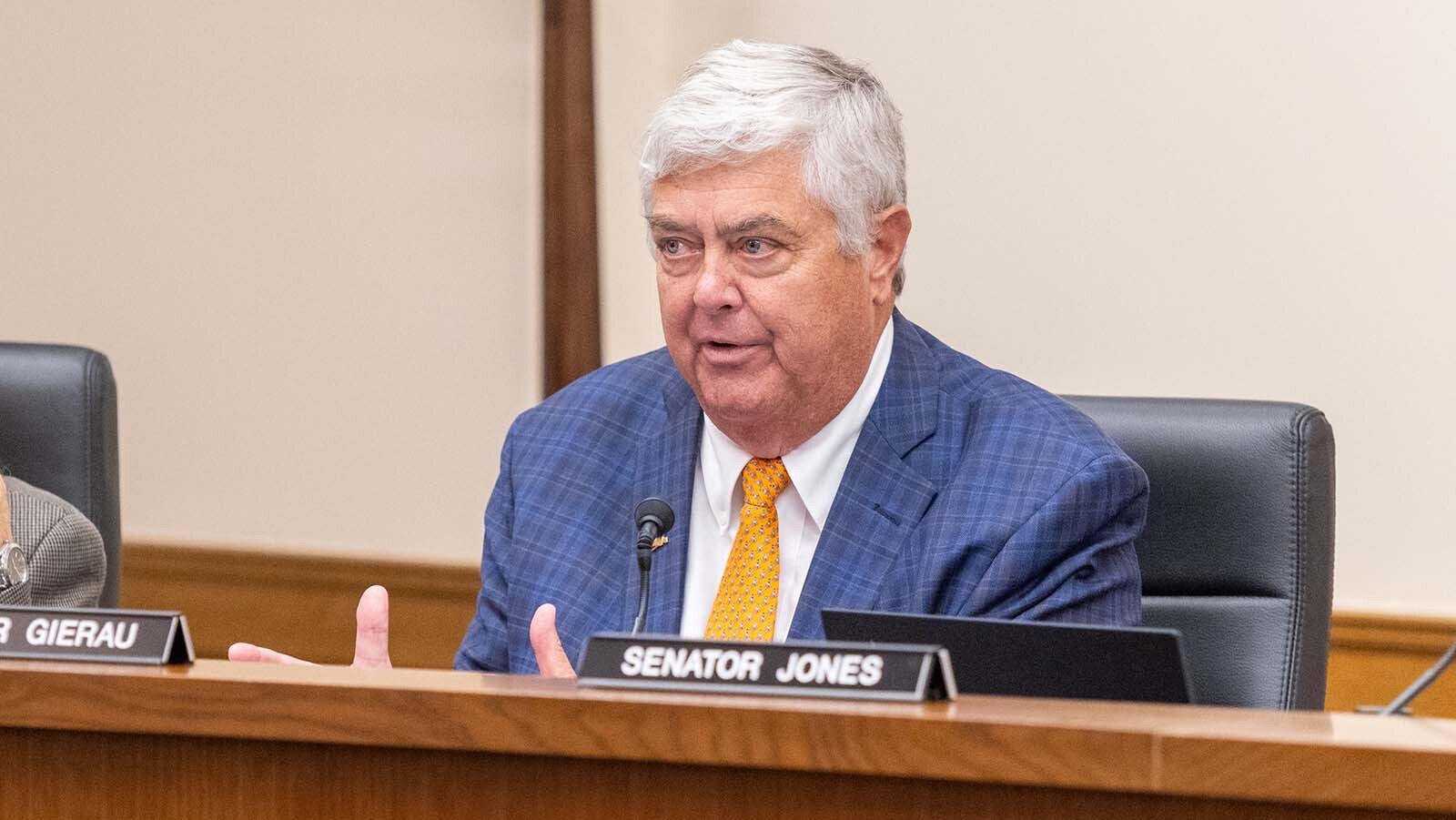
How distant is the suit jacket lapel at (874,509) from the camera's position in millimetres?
1719

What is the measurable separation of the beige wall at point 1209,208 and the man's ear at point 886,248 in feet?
3.71

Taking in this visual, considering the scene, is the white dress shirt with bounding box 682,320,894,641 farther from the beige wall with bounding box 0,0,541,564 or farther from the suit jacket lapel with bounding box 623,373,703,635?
the beige wall with bounding box 0,0,541,564

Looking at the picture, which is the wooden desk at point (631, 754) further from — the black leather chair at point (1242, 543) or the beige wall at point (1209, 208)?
the beige wall at point (1209, 208)

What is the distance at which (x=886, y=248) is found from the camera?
6.20 ft

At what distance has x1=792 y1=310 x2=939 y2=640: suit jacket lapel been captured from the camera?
172cm

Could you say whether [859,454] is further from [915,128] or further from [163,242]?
[163,242]

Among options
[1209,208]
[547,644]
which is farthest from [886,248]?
[1209,208]

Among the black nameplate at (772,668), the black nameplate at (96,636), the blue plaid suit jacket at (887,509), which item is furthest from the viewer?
the blue plaid suit jacket at (887,509)

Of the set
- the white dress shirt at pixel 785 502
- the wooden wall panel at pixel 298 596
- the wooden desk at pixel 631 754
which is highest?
the wooden desk at pixel 631 754

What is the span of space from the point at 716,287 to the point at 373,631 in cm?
49

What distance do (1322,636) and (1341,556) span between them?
3.44 ft

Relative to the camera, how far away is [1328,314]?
110 inches

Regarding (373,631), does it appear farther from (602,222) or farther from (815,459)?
(602,222)

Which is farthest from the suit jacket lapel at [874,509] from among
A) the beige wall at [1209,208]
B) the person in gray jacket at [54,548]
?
the beige wall at [1209,208]
